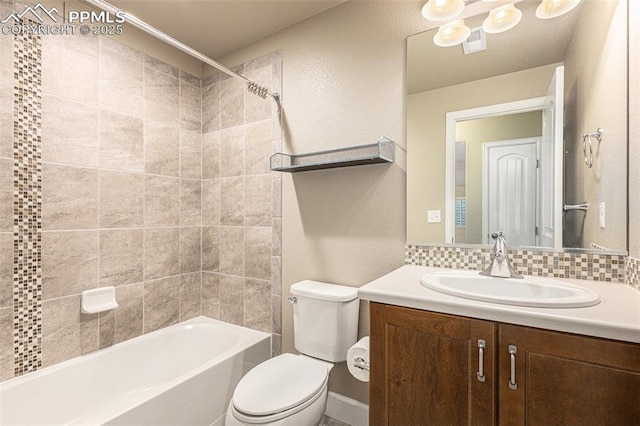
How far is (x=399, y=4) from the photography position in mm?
1715

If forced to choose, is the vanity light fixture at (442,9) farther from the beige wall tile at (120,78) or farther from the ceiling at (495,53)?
the beige wall tile at (120,78)

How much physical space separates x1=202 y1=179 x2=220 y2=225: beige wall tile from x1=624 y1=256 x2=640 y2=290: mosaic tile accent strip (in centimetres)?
239

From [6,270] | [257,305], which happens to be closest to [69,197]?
[6,270]

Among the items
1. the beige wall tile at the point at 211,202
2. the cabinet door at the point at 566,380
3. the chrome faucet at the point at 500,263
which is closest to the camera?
the cabinet door at the point at 566,380

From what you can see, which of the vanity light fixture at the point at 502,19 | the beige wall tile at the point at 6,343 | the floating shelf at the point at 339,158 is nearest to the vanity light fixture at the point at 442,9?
the vanity light fixture at the point at 502,19

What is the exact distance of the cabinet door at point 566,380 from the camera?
32.8 inches

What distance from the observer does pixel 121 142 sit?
2.03 m

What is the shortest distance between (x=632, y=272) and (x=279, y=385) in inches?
59.3

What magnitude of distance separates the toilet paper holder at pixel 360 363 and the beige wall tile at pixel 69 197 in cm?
172

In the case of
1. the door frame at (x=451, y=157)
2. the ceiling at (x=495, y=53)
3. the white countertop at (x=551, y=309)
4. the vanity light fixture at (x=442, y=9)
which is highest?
the vanity light fixture at (x=442, y=9)

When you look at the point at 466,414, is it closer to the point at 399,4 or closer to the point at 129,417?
the point at 129,417

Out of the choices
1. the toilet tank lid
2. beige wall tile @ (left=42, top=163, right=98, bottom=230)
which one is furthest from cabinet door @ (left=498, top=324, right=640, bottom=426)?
beige wall tile @ (left=42, top=163, right=98, bottom=230)

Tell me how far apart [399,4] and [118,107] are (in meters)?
1.84

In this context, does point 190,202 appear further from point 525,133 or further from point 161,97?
point 525,133
